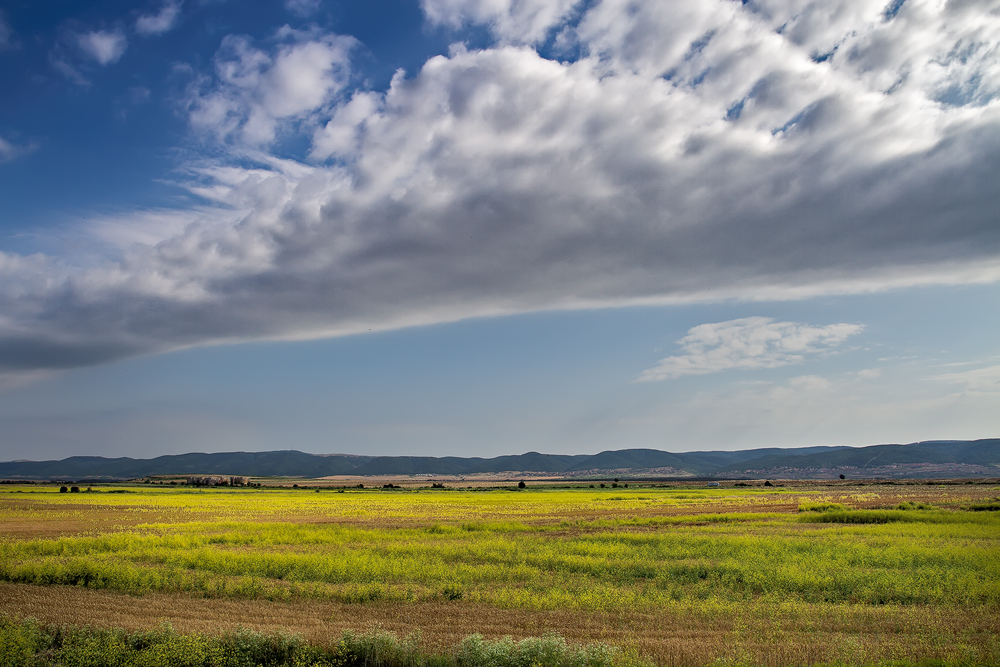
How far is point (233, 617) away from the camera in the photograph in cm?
1720

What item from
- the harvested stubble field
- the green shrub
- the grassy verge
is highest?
the grassy verge

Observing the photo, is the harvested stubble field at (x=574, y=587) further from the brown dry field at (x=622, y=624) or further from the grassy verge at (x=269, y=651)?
the grassy verge at (x=269, y=651)

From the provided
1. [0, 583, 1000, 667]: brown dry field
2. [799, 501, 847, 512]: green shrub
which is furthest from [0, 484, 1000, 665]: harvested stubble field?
[799, 501, 847, 512]: green shrub

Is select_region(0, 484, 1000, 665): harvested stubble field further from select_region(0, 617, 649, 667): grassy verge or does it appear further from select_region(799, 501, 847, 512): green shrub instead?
select_region(799, 501, 847, 512): green shrub

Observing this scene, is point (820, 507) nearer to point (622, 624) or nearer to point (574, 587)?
point (574, 587)

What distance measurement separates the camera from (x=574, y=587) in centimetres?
2142

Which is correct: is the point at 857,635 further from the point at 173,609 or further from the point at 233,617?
the point at 173,609

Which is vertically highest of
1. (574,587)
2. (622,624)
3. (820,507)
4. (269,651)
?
(269,651)

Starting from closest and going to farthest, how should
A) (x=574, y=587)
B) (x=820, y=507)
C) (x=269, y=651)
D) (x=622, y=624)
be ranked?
1. (x=269, y=651)
2. (x=622, y=624)
3. (x=574, y=587)
4. (x=820, y=507)

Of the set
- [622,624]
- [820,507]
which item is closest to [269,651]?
[622,624]

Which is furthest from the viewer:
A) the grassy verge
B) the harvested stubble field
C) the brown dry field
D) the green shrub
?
the green shrub

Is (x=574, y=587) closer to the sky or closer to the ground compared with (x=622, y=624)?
closer to the ground

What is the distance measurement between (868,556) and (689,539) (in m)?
9.06

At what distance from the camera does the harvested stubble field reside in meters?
15.0
